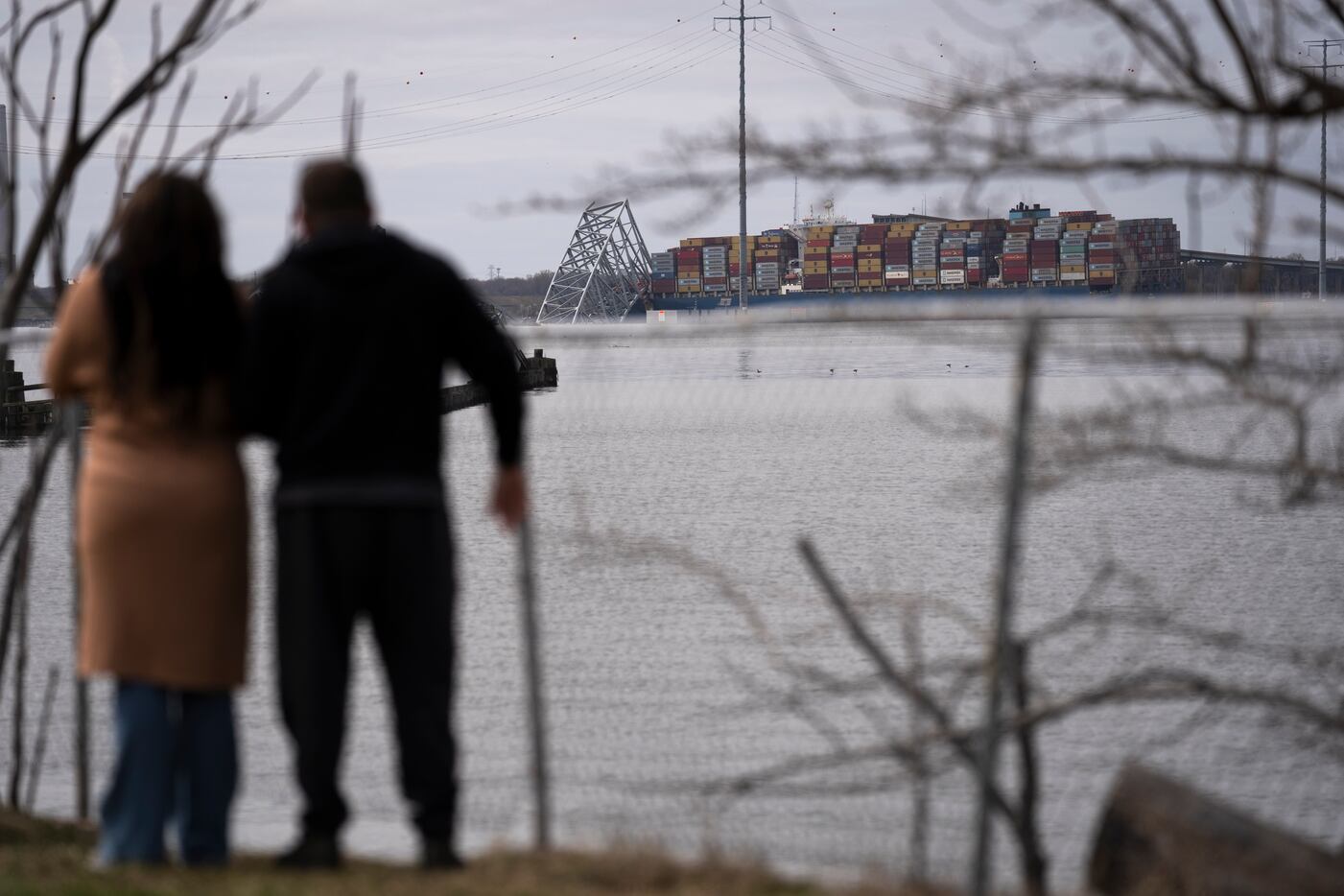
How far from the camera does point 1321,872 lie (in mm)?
3361

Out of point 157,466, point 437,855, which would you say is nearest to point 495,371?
point 157,466

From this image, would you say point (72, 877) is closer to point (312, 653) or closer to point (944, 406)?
point (312, 653)

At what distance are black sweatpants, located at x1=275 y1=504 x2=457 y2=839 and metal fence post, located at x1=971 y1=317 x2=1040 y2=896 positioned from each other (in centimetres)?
114

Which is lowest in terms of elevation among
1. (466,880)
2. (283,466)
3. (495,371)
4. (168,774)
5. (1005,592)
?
(466,880)

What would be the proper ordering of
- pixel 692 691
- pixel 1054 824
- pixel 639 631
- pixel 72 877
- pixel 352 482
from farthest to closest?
pixel 692 691
pixel 1054 824
pixel 639 631
pixel 72 877
pixel 352 482

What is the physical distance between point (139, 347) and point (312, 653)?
0.73 metres

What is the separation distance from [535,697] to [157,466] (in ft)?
3.50

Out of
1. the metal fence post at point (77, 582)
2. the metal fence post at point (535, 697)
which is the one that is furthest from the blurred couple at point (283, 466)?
the metal fence post at point (77, 582)

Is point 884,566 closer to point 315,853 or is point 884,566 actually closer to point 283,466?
point 315,853

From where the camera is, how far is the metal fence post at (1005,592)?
2.96 meters

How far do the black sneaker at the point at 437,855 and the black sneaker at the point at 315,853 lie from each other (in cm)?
20

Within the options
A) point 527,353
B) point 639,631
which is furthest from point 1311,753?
point 527,353

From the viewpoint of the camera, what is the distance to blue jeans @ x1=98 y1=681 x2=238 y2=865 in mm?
3139

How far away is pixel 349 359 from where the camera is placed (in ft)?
Result: 9.82
